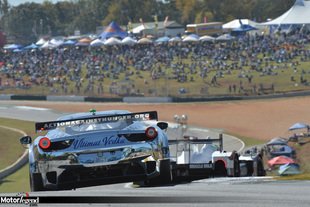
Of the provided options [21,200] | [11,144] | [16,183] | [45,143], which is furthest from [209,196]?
[11,144]

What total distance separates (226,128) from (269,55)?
1037 inches

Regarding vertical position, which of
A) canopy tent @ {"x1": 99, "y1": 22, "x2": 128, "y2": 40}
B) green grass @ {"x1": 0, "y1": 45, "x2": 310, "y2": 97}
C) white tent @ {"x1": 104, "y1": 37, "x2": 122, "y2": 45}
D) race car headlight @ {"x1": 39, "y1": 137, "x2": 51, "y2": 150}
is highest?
canopy tent @ {"x1": 99, "y1": 22, "x2": 128, "y2": 40}

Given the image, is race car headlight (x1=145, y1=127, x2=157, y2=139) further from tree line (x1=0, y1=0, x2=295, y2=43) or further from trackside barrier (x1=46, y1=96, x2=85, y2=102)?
tree line (x1=0, y1=0, x2=295, y2=43)

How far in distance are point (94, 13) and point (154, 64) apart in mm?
84927

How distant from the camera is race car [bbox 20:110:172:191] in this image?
366 inches

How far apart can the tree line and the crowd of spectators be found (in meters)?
39.9

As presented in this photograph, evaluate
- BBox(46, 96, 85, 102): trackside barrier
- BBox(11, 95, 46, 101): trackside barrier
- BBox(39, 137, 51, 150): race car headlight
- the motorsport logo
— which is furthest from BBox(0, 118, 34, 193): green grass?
the motorsport logo

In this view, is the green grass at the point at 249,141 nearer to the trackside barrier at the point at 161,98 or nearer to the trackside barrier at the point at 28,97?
the trackside barrier at the point at 161,98

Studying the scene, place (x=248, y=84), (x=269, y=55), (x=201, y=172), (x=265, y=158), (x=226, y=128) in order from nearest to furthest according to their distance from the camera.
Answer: (x=201, y=172), (x=265, y=158), (x=226, y=128), (x=248, y=84), (x=269, y=55)

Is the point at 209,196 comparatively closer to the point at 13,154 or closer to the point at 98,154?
the point at 98,154

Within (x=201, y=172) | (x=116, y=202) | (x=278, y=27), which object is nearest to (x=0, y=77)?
(x=278, y=27)

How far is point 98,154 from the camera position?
928 centimetres

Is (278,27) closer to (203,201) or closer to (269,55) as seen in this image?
(269,55)

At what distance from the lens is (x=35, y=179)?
966 cm
